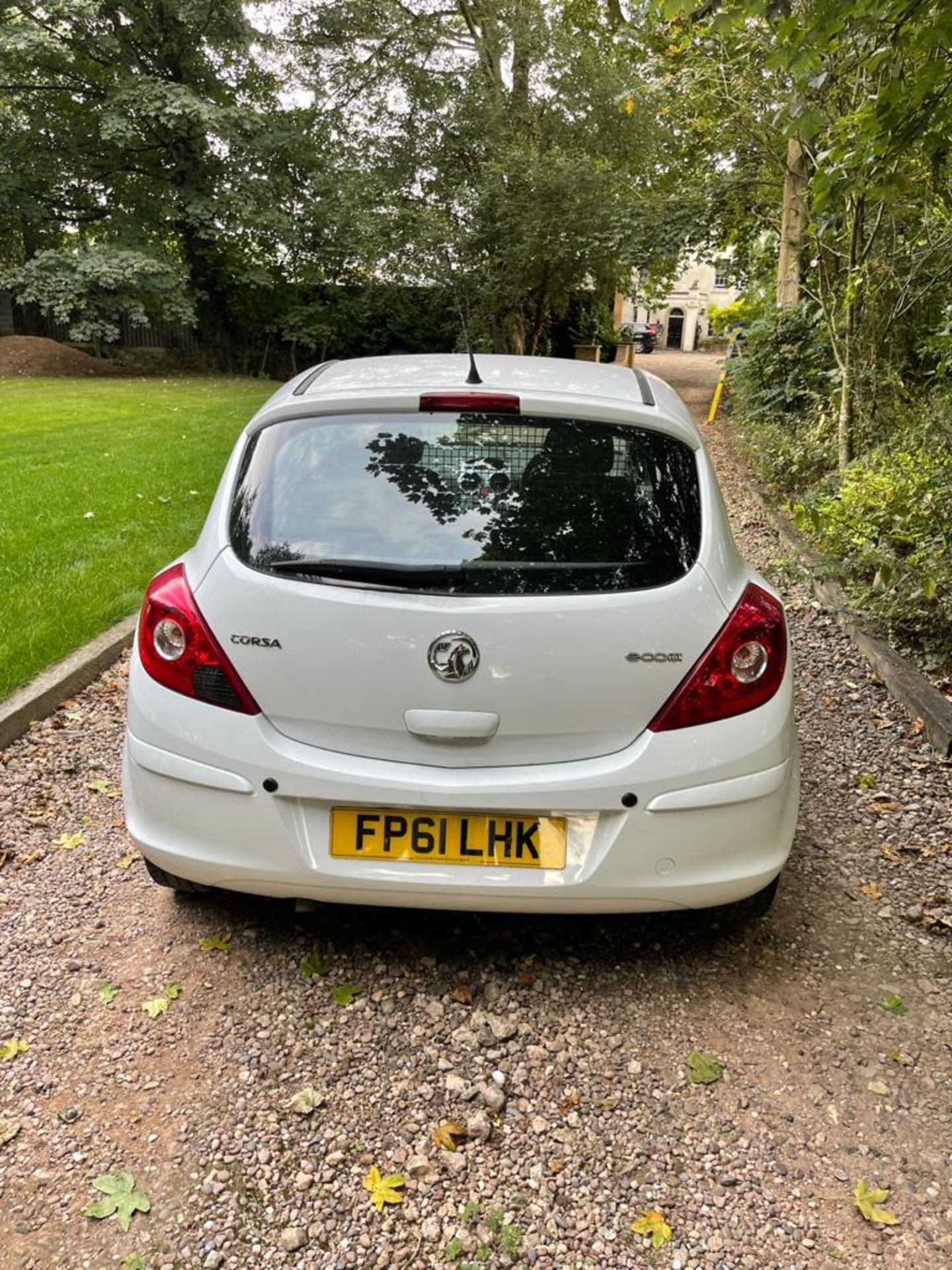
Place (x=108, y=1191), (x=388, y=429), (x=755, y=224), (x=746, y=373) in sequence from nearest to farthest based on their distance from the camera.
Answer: (x=108, y=1191), (x=388, y=429), (x=746, y=373), (x=755, y=224)

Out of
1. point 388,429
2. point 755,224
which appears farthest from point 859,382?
point 755,224

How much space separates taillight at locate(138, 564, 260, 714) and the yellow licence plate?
0.42 m

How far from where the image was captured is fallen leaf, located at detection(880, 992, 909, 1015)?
261 centimetres

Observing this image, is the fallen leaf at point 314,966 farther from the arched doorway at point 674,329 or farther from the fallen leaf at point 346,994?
the arched doorway at point 674,329

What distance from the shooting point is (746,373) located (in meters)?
11.9

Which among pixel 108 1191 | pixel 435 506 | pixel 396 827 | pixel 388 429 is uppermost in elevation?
pixel 388 429

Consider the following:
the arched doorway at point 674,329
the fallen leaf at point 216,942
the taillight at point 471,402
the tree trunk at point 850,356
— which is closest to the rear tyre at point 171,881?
the fallen leaf at point 216,942

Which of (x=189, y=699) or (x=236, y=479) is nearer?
(x=189, y=699)

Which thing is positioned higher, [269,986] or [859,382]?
[859,382]

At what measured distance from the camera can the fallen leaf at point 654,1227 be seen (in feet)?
6.34

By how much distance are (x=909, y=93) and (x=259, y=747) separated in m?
4.13

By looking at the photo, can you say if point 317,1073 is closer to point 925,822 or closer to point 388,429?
point 388,429

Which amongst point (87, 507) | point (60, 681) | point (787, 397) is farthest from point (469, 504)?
point (787, 397)

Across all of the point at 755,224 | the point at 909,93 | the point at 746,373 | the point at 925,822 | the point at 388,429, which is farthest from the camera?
the point at 755,224
